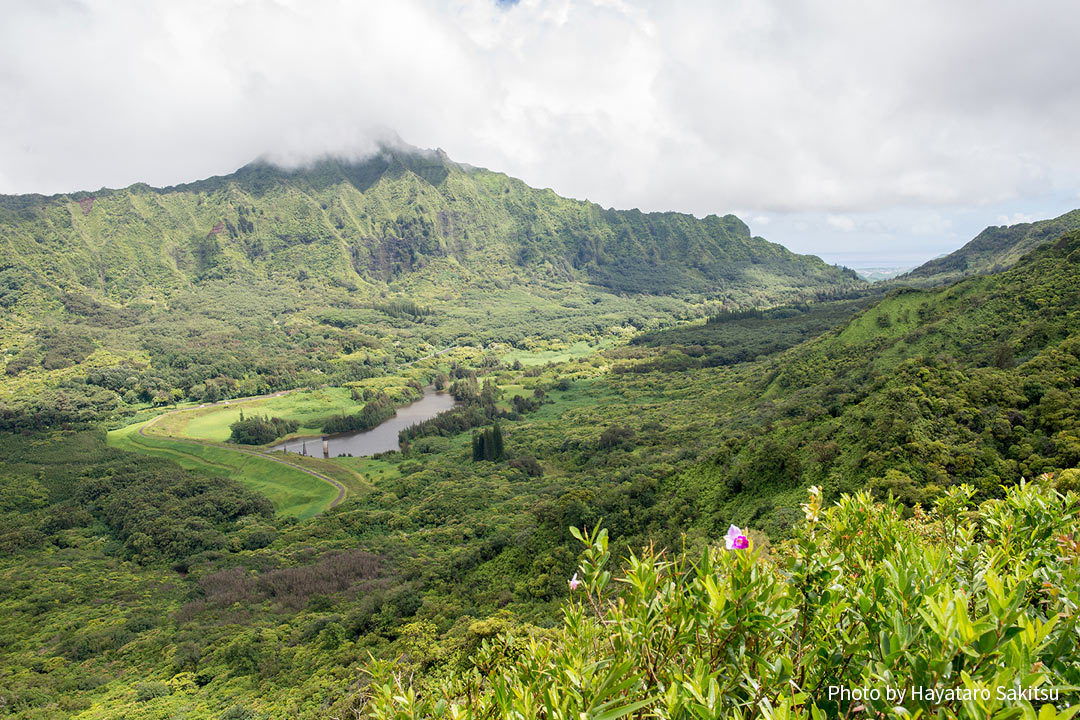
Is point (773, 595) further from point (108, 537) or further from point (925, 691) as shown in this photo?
point (108, 537)

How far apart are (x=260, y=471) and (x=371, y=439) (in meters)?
26.1

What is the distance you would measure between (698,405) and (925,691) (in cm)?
8311

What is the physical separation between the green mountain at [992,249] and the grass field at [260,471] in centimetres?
14567

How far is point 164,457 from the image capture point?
90438mm

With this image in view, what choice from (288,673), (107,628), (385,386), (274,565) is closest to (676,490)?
(288,673)

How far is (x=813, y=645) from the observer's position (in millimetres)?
4684

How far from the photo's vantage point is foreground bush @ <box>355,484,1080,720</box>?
3362 mm

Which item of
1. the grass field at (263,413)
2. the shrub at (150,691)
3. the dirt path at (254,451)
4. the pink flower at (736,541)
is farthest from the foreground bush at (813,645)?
the grass field at (263,413)

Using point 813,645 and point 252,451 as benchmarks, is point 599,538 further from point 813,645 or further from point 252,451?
point 252,451

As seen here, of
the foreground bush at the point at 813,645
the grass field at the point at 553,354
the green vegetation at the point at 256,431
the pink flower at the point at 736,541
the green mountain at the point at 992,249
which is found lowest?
the green vegetation at the point at 256,431

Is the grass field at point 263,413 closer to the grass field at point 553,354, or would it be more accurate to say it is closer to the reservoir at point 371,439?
the reservoir at point 371,439

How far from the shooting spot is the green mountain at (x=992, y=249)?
Answer: 127312 millimetres

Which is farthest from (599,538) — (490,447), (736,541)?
(490,447)

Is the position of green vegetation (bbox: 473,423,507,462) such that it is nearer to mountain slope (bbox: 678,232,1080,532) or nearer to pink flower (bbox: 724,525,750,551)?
mountain slope (bbox: 678,232,1080,532)
